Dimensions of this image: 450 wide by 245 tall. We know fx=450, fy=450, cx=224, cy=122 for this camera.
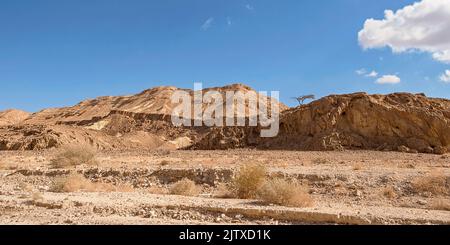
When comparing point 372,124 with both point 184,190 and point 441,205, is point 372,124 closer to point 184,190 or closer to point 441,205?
point 184,190

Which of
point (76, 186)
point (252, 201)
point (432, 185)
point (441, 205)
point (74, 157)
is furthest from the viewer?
point (74, 157)

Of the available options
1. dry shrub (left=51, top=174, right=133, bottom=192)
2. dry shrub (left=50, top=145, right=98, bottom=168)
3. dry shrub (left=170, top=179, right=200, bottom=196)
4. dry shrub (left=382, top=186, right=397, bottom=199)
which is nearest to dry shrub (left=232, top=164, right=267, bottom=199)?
dry shrub (left=170, top=179, right=200, bottom=196)

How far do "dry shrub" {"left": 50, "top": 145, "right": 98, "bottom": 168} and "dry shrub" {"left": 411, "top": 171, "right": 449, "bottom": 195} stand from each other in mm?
16788

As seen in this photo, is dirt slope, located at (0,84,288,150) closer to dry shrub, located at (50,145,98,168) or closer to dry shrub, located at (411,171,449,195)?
dry shrub, located at (50,145,98,168)

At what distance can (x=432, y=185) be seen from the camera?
44.0ft

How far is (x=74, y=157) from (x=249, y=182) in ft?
47.0

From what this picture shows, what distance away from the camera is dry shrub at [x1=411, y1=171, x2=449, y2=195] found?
13.1m

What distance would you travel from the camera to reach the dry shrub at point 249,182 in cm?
1285

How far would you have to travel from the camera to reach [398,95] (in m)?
36.4

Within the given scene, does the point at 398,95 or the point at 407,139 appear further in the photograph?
the point at 398,95

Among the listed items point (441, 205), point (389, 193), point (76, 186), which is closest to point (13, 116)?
point (76, 186)

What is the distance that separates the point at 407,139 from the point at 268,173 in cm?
1961
